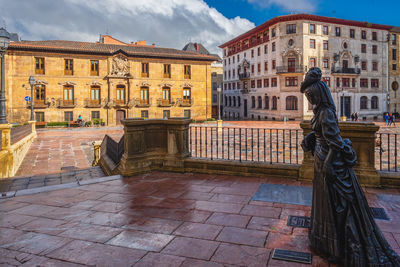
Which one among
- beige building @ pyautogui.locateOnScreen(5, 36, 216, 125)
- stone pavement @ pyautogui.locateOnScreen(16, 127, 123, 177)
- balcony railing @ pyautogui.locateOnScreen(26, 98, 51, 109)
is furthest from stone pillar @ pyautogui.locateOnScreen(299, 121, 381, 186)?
balcony railing @ pyautogui.locateOnScreen(26, 98, 51, 109)

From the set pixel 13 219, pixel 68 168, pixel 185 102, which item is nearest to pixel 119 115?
pixel 185 102

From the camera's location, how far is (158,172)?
761cm

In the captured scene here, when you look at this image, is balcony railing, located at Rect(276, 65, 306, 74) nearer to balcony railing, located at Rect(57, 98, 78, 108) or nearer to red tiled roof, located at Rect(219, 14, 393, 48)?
red tiled roof, located at Rect(219, 14, 393, 48)

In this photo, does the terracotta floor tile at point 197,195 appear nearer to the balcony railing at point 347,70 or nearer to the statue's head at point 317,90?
the statue's head at point 317,90

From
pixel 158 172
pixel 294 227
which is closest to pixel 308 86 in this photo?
pixel 294 227

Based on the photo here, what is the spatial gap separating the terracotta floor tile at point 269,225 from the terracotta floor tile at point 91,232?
6.26ft

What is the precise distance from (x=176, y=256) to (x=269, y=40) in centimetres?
4591

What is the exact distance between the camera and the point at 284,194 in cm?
555

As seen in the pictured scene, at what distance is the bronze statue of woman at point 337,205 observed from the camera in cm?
290

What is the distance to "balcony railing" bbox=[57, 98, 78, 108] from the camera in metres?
34.9

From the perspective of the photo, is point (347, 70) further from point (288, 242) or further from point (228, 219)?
point (288, 242)

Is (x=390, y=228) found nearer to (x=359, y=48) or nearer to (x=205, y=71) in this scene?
(x=205, y=71)

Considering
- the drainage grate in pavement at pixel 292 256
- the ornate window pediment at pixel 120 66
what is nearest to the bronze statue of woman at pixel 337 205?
the drainage grate in pavement at pixel 292 256

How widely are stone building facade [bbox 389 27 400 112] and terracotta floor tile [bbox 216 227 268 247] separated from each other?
53.4 m
